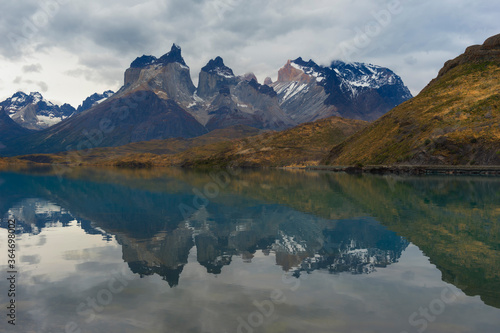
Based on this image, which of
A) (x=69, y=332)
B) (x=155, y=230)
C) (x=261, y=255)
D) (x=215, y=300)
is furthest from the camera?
(x=155, y=230)

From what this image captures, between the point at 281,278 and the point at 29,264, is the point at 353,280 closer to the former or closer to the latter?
the point at 281,278

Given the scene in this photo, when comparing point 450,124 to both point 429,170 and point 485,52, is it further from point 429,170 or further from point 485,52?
point 485,52

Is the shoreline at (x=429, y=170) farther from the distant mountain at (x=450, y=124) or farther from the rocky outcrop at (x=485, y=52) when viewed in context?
the rocky outcrop at (x=485, y=52)

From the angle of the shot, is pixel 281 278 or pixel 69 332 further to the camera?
pixel 281 278

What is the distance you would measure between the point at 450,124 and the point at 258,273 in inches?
5863

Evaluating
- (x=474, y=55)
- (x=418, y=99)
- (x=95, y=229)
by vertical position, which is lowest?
(x=95, y=229)

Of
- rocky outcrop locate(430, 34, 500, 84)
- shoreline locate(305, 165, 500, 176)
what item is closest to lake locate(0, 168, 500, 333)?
shoreline locate(305, 165, 500, 176)

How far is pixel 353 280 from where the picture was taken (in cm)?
1948

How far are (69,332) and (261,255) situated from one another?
14019 mm

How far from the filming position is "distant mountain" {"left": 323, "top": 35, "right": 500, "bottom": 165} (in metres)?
131

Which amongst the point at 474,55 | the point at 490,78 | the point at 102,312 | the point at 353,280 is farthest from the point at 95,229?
the point at 474,55

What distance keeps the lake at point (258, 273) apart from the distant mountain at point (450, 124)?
10577cm

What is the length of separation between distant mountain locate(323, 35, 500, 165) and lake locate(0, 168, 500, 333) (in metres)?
106

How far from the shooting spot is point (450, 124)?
144 metres
